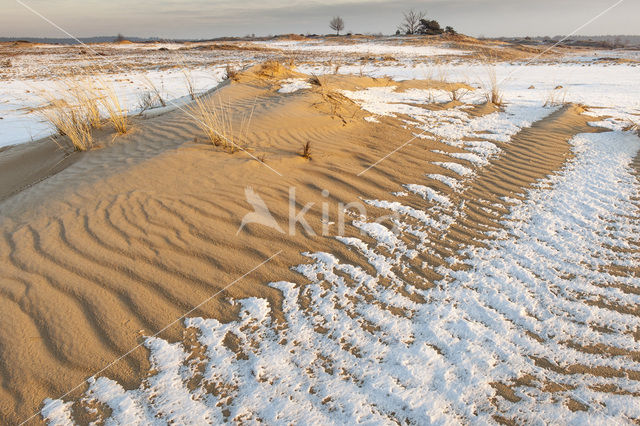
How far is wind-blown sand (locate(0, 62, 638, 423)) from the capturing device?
1.84m

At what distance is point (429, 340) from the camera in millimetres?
1852

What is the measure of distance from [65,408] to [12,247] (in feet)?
4.44

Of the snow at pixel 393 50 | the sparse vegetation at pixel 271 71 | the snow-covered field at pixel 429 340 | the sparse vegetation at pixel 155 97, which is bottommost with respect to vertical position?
the snow-covered field at pixel 429 340

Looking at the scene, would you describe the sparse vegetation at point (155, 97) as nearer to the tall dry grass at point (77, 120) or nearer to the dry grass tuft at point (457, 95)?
the tall dry grass at point (77, 120)

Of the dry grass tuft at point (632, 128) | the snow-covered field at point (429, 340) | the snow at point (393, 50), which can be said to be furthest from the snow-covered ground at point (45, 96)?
the snow at point (393, 50)

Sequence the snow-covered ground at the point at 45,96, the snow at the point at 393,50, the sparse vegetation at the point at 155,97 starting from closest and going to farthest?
the sparse vegetation at the point at 155,97, the snow-covered ground at the point at 45,96, the snow at the point at 393,50

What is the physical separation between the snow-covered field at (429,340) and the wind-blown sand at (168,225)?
0.08m

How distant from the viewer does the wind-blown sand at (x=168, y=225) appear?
1.84 meters

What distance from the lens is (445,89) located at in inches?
310

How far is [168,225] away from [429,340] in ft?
6.08

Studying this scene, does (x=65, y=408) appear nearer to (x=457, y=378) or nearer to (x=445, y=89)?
(x=457, y=378)

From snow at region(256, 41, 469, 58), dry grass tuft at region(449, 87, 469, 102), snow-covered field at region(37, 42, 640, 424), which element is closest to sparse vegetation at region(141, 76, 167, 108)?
snow-covered field at region(37, 42, 640, 424)

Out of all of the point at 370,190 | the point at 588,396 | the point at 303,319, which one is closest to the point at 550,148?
the point at 370,190

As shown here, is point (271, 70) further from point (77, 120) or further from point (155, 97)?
point (77, 120)
